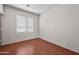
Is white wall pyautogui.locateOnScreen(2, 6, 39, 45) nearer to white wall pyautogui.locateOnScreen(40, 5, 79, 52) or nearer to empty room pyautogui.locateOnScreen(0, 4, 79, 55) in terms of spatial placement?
empty room pyautogui.locateOnScreen(0, 4, 79, 55)

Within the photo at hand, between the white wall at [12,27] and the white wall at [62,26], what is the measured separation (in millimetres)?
147

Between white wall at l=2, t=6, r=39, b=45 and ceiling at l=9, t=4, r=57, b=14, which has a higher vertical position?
ceiling at l=9, t=4, r=57, b=14

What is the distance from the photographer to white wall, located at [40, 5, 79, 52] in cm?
160

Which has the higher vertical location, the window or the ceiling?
the ceiling

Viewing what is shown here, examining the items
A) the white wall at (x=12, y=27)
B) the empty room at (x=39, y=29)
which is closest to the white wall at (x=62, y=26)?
the empty room at (x=39, y=29)

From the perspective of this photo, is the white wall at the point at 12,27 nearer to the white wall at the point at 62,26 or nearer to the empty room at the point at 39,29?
the empty room at the point at 39,29

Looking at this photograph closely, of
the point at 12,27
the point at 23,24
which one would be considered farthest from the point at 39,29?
the point at 12,27

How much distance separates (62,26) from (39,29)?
0.37 m

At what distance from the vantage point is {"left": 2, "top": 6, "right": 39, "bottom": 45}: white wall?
160cm

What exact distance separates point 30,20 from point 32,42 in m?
0.35

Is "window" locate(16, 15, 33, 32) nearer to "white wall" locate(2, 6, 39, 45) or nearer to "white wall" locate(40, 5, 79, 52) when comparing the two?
"white wall" locate(2, 6, 39, 45)

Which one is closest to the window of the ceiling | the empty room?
the empty room
